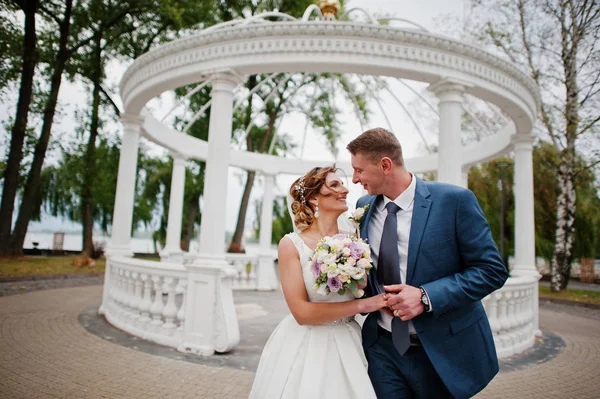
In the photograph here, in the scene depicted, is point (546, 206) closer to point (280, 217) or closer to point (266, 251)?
point (266, 251)

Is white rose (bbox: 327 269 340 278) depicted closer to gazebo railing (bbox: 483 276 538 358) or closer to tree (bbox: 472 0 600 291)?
gazebo railing (bbox: 483 276 538 358)

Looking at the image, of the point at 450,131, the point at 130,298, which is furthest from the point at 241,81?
the point at 130,298

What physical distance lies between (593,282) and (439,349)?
2636 cm

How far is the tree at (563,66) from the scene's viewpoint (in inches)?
548

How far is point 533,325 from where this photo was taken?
7938mm

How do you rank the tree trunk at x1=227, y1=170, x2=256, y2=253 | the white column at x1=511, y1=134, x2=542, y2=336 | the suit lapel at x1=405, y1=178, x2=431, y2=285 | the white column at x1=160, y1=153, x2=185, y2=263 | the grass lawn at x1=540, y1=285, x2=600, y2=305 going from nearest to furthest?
the suit lapel at x1=405, y1=178, x2=431, y2=285 → the white column at x1=511, y1=134, x2=542, y2=336 → the white column at x1=160, y1=153, x2=185, y2=263 → the grass lawn at x1=540, y1=285, x2=600, y2=305 → the tree trunk at x1=227, y1=170, x2=256, y2=253

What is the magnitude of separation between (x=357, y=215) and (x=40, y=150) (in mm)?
18017

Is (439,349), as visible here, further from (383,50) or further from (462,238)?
(383,50)

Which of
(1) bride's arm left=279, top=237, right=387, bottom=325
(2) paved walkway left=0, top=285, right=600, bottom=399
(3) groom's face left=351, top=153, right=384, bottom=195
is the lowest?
(2) paved walkway left=0, top=285, right=600, bottom=399

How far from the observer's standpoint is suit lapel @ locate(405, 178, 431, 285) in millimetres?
2307

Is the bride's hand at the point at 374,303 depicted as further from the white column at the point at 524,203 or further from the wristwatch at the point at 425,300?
the white column at the point at 524,203

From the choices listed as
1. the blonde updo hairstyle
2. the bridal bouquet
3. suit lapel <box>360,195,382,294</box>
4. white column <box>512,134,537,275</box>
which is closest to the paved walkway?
white column <box>512,134,537,275</box>

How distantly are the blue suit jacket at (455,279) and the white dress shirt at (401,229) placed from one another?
0.08 meters

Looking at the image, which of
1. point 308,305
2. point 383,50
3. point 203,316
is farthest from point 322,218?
point 383,50
